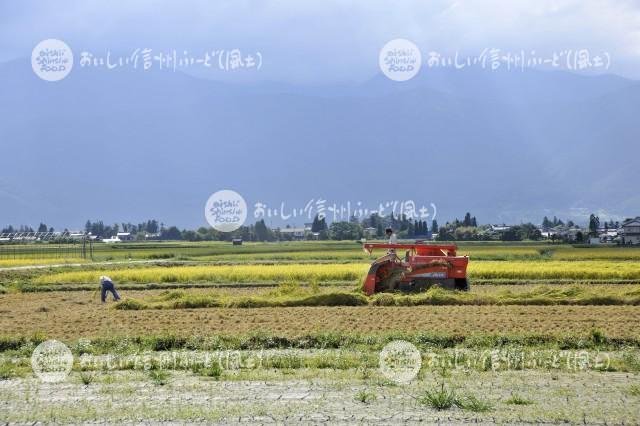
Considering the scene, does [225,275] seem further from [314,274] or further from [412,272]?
[412,272]

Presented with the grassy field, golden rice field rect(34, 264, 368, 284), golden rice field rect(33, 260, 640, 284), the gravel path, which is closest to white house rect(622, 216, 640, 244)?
golden rice field rect(33, 260, 640, 284)

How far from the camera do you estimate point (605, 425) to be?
9664 millimetres

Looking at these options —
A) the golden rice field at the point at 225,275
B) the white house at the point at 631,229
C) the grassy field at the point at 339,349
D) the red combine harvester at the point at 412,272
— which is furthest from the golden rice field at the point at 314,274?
the white house at the point at 631,229

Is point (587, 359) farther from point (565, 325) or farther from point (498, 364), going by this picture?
point (565, 325)

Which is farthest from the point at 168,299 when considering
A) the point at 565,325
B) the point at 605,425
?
the point at 605,425

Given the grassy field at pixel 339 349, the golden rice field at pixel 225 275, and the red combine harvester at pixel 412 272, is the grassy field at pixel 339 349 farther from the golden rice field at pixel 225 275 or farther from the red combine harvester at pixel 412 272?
the golden rice field at pixel 225 275

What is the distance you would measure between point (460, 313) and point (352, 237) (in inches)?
4431

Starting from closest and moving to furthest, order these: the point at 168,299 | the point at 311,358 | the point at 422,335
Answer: the point at 311,358
the point at 422,335
the point at 168,299

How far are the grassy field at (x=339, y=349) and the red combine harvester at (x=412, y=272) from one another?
3.05 feet

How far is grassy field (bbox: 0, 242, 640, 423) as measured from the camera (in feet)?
35.4

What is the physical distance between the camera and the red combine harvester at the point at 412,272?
77.5 feet

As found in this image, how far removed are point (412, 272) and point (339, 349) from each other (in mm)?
8852

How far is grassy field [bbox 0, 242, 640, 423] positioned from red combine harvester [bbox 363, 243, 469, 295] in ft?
3.05

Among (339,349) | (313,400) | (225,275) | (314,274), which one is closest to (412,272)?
(339,349)
